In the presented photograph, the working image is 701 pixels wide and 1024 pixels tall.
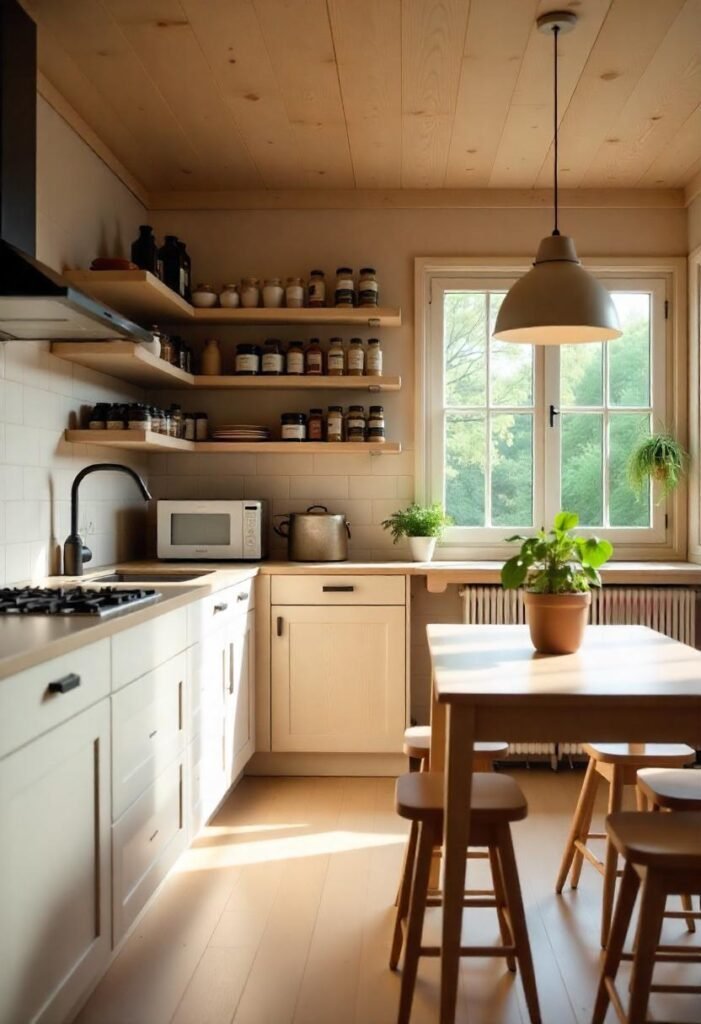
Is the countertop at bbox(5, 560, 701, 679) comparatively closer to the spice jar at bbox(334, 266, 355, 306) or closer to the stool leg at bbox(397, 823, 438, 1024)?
the stool leg at bbox(397, 823, 438, 1024)

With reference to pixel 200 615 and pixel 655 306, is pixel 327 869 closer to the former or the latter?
pixel 200 615

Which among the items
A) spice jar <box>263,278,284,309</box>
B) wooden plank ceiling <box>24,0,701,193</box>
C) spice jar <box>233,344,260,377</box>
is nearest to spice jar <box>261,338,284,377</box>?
spice jar <box>233,344,260,377</box>

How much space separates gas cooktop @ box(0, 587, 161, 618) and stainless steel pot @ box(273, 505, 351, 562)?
140 centimetres

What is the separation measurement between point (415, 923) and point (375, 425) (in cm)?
251

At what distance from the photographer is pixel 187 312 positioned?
3967 millimetres

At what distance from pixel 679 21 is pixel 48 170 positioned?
6.94 feet

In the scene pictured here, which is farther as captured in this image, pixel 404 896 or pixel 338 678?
pixel 338 678

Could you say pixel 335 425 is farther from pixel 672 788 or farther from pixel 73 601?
pixel 672 788

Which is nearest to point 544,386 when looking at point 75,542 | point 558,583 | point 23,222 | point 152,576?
point 152,576

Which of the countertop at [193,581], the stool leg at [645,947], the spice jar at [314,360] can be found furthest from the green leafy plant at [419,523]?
the stool leg at [645,947]

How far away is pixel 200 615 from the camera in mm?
2971

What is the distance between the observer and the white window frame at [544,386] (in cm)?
434

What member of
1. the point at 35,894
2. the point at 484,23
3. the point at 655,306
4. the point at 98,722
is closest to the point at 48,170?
the point at 484,23

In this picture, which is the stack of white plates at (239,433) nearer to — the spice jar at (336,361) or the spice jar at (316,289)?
the spice jar at (336,361)
